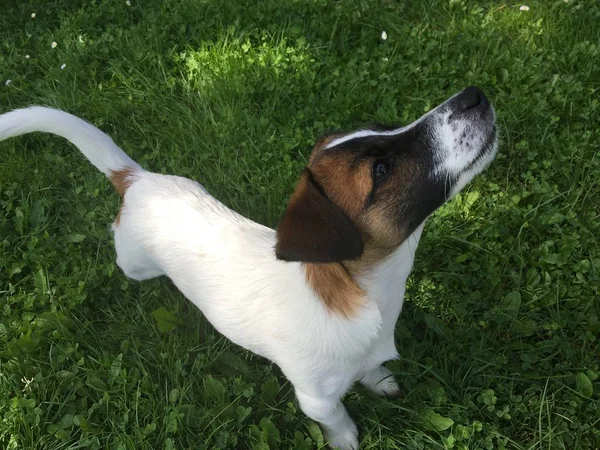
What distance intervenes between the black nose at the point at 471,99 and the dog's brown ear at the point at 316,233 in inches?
30.2

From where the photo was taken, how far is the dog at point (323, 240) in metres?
2.08

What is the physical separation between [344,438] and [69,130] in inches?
87.4

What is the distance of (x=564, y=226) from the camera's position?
3.36 metres

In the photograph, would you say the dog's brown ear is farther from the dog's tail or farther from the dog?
→ the dog's tail

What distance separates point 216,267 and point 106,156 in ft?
3.32

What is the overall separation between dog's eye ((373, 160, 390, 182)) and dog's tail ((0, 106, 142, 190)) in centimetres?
160

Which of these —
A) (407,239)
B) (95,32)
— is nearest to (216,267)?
(407,239)

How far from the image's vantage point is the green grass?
2.90 m

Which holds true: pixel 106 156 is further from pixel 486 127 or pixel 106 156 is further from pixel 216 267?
pixel 486 127

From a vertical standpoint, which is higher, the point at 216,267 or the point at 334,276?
the point at 334,276

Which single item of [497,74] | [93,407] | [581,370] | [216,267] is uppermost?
[497,74]

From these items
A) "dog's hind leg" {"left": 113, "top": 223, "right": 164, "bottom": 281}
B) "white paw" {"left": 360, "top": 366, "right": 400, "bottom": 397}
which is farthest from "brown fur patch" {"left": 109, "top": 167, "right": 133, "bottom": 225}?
"white paw" {"left": 360, "top": 366, "right": 400, "bottom": 397}

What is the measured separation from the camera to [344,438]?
9.22ft

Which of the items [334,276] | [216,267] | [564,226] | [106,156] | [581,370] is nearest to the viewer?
[334,276]
